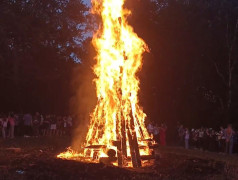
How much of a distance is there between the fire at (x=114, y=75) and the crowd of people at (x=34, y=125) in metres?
11.5

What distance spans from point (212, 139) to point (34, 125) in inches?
475

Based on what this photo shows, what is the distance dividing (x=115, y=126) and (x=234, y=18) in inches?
935

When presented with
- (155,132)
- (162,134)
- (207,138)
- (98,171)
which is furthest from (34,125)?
(98,171)

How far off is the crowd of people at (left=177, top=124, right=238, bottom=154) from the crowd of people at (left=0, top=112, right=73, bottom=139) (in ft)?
27.4

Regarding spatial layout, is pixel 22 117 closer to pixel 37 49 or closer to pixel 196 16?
pixel 37 49

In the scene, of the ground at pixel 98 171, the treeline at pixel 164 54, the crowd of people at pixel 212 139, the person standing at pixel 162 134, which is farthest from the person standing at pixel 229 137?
the treeline at pixel 164 54

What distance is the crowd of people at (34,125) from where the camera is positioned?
2741 centimetres

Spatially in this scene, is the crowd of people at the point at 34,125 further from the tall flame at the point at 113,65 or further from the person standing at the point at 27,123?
the tall flame at the point at 113,65

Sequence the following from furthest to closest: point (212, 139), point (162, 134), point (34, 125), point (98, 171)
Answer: point (34, 125)
point (162, 134)
point (212, 139)
point (98, 171)

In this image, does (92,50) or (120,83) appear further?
(92,50)

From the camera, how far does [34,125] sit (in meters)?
30.0

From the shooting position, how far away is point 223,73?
118 feet

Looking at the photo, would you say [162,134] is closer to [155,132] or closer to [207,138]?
[155,132]

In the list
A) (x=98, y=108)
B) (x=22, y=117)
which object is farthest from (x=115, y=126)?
(x=22, y=117)
